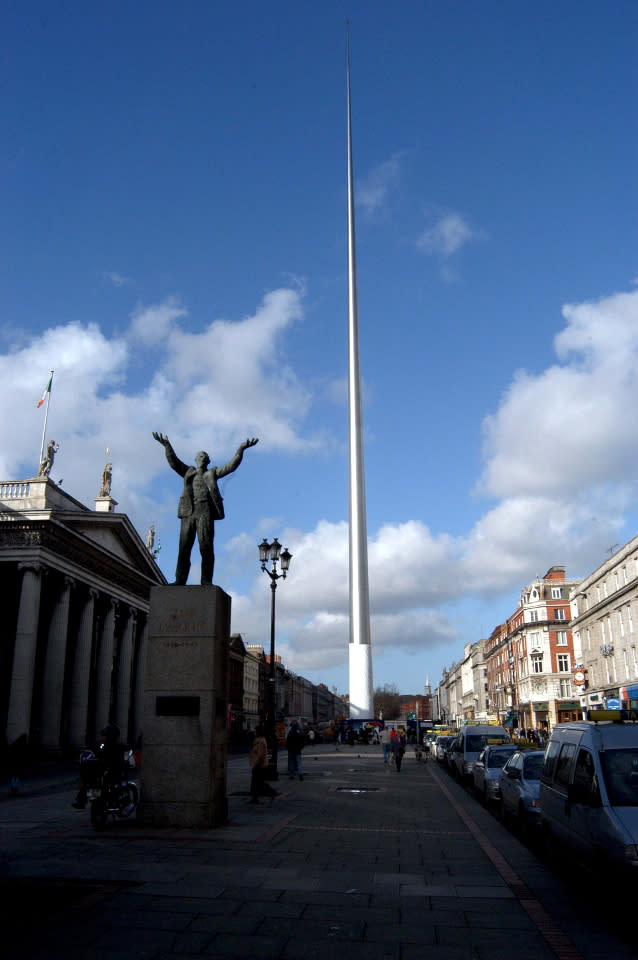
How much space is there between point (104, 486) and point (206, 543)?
3786 centimetres

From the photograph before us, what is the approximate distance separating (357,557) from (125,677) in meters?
18.3

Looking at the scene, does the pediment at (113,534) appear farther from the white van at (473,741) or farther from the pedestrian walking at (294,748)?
the white van at (473,741)

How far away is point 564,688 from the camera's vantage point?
81.4 meters

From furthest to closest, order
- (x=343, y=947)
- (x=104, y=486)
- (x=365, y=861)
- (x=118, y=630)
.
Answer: (x=118, y=630), (x=104, y=486), (x=365, y=861), (x=343, y=947)

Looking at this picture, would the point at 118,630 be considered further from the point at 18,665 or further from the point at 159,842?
the point at 159,842

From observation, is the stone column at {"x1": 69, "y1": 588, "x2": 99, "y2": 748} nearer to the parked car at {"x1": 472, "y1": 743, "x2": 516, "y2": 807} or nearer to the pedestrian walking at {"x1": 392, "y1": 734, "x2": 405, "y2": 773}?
the pedestrian walking at {"x1": 392, "y1": 734, "x2": 405, "y2": 773}

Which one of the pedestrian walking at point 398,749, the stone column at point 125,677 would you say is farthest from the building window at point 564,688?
the pedestrian walking at point 398,749

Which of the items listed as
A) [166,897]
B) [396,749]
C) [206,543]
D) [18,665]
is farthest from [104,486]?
[166,897]

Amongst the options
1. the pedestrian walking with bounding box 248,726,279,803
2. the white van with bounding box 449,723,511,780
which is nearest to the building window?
the white van with bounding box 449,723,511,780

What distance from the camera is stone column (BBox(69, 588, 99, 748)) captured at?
1649 inches

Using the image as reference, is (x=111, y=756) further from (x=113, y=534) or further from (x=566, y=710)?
(x=566, y=710)

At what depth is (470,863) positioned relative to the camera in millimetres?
10109

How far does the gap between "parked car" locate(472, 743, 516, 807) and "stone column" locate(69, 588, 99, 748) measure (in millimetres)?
27851

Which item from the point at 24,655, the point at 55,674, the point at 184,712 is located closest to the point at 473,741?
the point at 184,712
